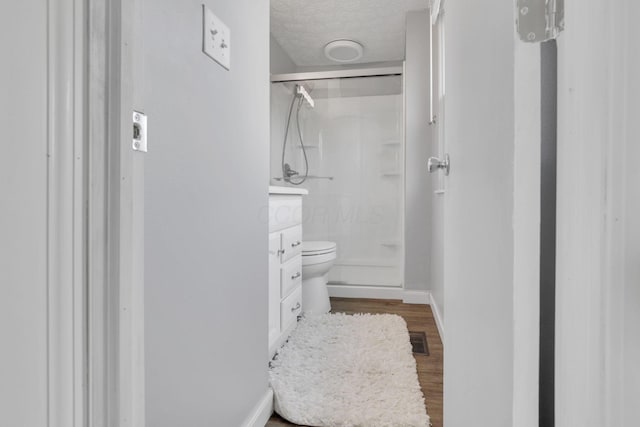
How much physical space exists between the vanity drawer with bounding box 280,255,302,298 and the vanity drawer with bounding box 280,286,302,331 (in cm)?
4

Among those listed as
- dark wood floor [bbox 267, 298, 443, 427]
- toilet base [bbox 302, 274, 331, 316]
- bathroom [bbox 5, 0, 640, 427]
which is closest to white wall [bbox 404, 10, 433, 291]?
dark wood floor [bbox 267, 298, 443, 427]

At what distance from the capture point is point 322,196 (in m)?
3.33

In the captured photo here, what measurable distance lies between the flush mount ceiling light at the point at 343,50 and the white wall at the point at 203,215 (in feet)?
6.98

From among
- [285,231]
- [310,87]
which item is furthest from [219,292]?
[310,87]

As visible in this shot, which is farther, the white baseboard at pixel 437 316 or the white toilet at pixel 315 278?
the white toilet at pixel 315 278

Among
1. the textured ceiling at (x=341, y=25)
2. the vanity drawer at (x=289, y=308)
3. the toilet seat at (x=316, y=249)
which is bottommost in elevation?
the vanity drawer at (x=289, y=308)

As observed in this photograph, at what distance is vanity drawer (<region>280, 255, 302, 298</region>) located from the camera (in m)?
1.84

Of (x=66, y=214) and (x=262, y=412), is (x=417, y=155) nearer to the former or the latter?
(x=262, y=412)

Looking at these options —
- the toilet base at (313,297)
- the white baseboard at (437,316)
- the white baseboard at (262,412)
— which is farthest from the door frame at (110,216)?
the toilet base at (313,297)

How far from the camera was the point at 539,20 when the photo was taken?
367mm

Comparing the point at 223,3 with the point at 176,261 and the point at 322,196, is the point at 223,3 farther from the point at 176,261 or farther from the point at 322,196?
the point at 322,196

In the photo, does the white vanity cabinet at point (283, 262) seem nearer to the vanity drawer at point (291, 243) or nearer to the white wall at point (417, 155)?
the vanity drawer at point (291, 243)

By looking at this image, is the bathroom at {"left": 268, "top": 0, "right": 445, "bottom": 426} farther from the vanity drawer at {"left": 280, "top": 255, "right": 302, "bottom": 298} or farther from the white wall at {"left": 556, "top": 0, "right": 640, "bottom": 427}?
the white wall at {"left": 556, "top": 0, "right": 640, "bottom": 427}

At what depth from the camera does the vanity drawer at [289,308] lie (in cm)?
184
